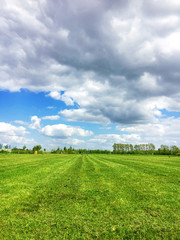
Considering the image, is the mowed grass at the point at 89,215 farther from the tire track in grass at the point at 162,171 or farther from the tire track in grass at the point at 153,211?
the tire track in grass at the point at 162,171

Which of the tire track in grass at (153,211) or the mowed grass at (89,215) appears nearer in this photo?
the mowed grass at (89,215)

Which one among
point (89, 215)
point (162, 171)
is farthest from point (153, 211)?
point (162, 171)

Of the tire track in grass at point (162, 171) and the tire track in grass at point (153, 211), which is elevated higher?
the tire track in grass at point (153, 211)

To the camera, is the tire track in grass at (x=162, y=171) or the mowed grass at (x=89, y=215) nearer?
the mowed grass at (x=89, y=215)

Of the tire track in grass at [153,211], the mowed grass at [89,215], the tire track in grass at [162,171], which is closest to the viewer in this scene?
the mowed grass at [89,215]

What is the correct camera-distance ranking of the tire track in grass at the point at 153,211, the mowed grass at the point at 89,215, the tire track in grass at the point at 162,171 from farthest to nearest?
the tire track in grass at the point at 162,171 < the tire track in grass at the point at 153,211 < the mowed grass at the point at 89,215

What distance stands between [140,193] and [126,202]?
188 centimetres

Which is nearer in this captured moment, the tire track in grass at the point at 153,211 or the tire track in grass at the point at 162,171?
the tire track in grass at the point at 153,211

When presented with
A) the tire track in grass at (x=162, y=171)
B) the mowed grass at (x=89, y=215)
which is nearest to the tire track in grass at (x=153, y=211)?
the mowed grass at (x=89, y=215)

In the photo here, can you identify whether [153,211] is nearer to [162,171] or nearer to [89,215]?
[89,215]

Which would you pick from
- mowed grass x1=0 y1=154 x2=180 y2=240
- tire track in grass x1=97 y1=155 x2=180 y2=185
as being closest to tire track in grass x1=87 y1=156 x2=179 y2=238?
mowed grass x1=0 y1=154 x2=180 y2=240

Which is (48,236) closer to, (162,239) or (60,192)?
(162,239)

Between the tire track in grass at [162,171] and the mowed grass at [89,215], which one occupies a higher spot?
the mowed grass at [89,215]

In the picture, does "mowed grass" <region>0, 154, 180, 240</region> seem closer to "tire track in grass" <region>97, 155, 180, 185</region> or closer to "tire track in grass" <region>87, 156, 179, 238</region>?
"tire track in grass" <region>87, 156, 179, 238</region>
